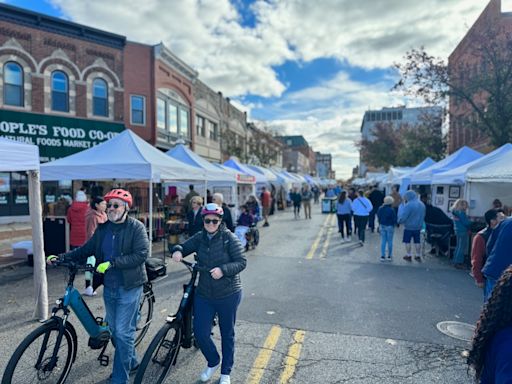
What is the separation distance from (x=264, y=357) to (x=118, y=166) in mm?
6400

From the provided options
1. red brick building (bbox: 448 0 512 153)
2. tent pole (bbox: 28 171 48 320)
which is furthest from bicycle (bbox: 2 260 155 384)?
red brick building (bbox: 448 0 512 153)

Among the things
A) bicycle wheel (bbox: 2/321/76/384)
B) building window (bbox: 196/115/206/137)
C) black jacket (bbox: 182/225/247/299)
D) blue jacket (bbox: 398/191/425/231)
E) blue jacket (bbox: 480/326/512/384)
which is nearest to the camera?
blue jacket (bbox: 480/326/512/384)

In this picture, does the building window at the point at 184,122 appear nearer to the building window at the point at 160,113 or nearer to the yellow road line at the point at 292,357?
the building window at the point at 160,113

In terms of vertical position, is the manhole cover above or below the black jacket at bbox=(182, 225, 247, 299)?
below

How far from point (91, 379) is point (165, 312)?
6.18 ft

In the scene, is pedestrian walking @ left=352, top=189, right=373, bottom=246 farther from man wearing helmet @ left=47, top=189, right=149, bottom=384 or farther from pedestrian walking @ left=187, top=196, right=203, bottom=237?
man wearing helmet @ left=47, top=189, right=149, bottom=384

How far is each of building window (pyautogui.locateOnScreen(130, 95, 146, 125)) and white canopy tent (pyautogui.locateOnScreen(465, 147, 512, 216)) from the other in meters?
16.9

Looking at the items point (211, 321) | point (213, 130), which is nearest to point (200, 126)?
point (213, 130)

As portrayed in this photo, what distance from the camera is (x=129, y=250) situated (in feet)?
10.9

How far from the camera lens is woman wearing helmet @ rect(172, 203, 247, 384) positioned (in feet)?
11.0

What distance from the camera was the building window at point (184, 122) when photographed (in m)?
24.2

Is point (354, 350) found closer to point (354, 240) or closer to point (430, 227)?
point (430, 227)

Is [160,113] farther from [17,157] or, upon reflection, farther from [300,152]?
[300,152]

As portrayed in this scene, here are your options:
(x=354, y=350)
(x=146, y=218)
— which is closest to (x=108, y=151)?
(x=146, y=218)
